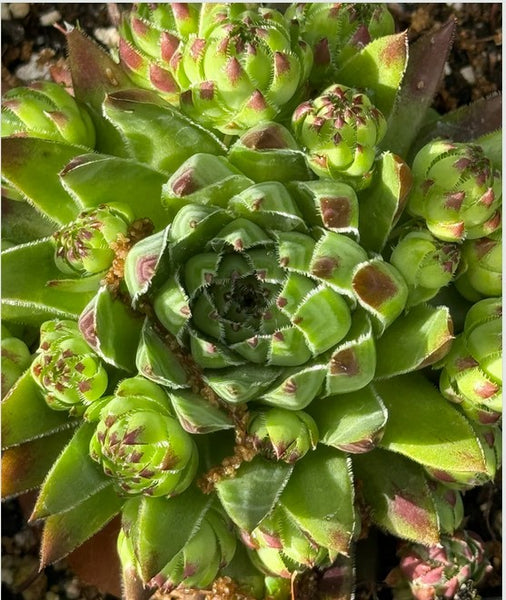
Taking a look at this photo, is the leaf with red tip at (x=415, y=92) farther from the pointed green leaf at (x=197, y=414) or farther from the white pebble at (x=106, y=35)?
the white pebble at (x=106, y=35)

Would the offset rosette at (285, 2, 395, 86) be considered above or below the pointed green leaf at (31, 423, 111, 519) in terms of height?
above

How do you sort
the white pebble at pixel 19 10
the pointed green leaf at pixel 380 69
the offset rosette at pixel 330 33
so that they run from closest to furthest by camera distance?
the pointed green leaf at pixel 380 69 → the offset rosette at pixel 330 33 → the white pebble at pixel 19 10

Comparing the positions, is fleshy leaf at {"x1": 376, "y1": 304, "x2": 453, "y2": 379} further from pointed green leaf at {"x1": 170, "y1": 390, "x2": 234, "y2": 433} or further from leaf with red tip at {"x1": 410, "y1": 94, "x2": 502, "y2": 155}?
leaf with red tip at {"x1": 410, "y1": 94, "x2": 502, "y2": 155}

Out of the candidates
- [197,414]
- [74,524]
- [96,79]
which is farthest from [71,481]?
[96,79]

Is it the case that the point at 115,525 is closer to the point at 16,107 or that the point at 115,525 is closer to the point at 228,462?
the point at 228,462

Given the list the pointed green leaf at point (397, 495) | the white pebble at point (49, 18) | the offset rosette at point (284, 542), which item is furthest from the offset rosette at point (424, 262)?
the white pebble at point (49, 18)

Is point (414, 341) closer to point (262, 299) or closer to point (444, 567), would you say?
point (262, 299)

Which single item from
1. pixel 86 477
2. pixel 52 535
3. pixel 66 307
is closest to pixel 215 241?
pixel 66 307

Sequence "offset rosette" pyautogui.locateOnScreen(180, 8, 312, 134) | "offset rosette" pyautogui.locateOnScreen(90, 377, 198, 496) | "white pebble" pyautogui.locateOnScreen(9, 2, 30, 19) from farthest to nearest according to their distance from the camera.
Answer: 1. "white pebble" pyautogui.locateOnScreen(9, 2, 30, 19)
2. "offset rosette" pyautogui.locateOnScreen(180, 8, 312, 134)
3. "offset rosette" pyautogui.locateOnScreen(90, 377, 198, 496)

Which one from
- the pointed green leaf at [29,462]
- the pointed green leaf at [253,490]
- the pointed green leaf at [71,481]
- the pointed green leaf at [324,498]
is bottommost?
the pointed green leaf at [324,498]

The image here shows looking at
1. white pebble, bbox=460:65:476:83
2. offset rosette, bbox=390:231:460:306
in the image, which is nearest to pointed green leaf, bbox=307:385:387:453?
offset rosette, bbox=390:231:460:306
